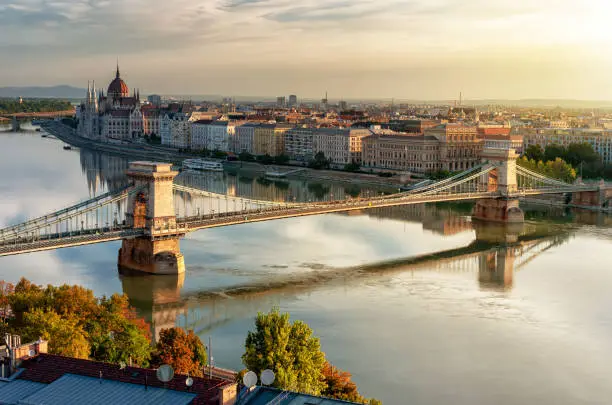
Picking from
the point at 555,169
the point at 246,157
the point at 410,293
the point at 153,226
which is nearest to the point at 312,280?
the point at 410,293

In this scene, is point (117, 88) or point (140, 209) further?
point (117, 88)

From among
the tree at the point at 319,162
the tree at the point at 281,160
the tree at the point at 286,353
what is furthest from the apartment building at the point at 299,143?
the tree at the point at 286,353

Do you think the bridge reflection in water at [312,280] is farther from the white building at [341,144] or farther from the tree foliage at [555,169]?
the white building at [341,144]

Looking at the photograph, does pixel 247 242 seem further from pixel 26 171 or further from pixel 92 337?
pixel 26 171

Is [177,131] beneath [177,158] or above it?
above

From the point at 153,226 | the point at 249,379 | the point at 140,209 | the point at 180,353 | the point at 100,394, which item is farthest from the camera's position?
the point at 140,209

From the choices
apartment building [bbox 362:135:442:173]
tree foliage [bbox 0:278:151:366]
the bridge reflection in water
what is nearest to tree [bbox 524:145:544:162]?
apartment building [bbox 362:135:442:173]

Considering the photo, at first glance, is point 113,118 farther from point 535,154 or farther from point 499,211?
point 499,211
